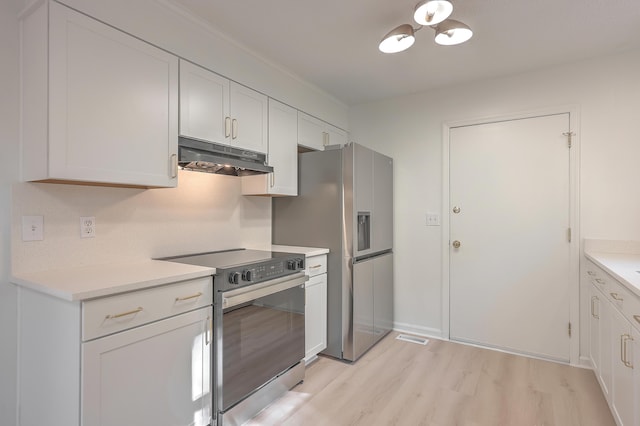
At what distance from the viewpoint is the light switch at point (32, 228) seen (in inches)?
63.3

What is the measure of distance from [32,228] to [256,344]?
130 centimetres

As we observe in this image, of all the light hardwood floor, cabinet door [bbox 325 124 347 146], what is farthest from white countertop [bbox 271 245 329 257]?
cabinet door [bbox 325 124 347 146]

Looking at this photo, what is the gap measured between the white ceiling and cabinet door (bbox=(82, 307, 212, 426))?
5.97ft

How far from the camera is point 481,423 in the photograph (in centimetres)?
196

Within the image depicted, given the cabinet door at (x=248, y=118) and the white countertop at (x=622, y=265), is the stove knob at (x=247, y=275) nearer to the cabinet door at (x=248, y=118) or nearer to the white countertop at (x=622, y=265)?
the cabinet door at (x=248, y=118)

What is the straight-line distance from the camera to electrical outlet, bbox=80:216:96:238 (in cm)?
180

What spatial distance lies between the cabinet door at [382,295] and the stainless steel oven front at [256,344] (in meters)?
0.94

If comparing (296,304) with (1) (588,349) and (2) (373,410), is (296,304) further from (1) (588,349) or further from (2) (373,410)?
(1) (588,349)

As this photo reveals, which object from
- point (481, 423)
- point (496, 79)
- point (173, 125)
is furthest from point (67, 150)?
point (496, 79)

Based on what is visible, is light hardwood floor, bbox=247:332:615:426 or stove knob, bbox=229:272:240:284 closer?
stove knob, bbox=229:272:240:284

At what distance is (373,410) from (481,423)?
0.62 m

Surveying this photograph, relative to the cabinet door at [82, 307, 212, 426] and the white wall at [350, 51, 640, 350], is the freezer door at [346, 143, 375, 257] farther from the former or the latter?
the cabinet door at [82, 307, 212, 426]

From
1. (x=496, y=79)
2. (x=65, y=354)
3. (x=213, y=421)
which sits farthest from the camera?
(x=496, y=79)

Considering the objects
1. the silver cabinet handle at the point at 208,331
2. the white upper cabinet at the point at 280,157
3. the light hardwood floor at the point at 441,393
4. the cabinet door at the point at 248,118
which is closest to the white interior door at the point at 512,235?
the light hardwood floor at the point at 441,393
